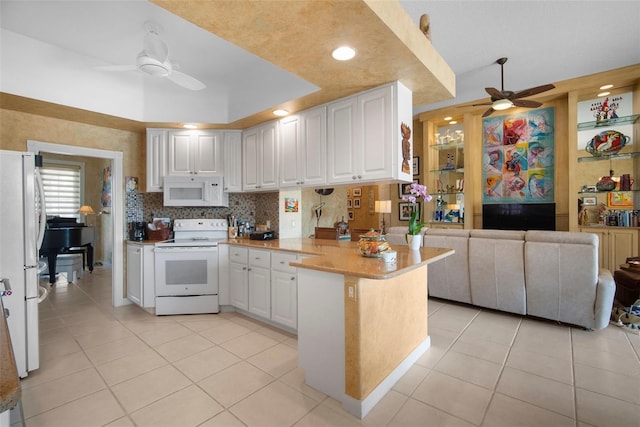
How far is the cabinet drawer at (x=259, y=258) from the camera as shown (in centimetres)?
310

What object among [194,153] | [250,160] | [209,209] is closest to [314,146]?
[250,160]

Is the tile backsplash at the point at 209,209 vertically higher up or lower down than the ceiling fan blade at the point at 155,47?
lower down

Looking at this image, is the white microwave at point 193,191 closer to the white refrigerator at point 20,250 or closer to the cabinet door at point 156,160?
the cabinet door at point 156,160

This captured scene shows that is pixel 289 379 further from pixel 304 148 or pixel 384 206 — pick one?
pixel 384 206

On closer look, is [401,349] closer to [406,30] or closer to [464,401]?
[464,401]

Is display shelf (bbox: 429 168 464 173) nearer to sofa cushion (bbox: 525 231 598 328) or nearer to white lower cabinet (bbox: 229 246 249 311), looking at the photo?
A: sofa cushion (bbox: 525 231 598 328)

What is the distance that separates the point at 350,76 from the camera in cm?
246

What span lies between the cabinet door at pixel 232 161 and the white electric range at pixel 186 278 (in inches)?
36.1

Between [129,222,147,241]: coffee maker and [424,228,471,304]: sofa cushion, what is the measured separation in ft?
12.6

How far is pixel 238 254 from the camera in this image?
11.4ft

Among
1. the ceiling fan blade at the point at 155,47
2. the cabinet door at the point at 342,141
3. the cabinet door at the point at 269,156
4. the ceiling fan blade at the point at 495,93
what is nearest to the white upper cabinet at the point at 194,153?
the cabinet door at the point at 269,156

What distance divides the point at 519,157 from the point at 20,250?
6.84 meters

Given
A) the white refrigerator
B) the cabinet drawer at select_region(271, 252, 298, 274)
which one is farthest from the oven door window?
the white refrigerator

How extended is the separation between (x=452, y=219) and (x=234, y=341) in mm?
4727
